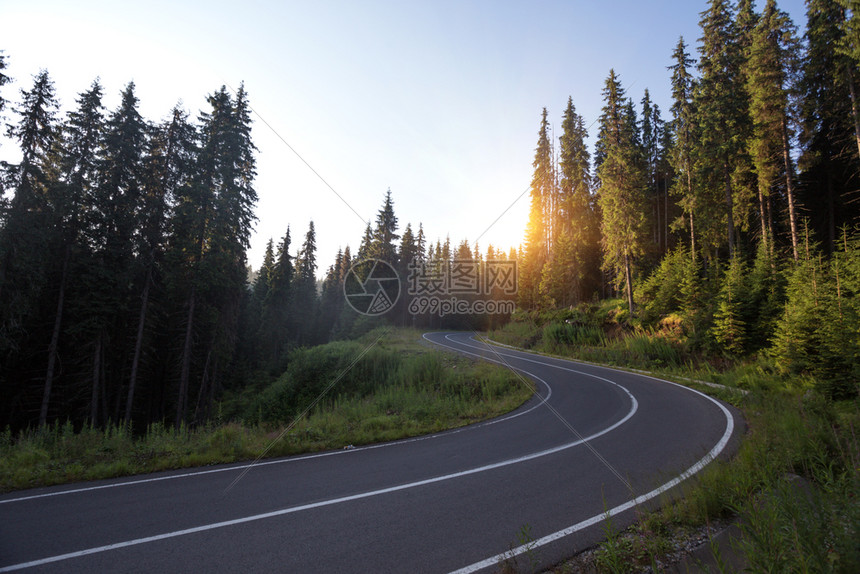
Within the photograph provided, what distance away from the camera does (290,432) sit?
8.63 meters

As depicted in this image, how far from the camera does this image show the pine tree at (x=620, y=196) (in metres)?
26.3

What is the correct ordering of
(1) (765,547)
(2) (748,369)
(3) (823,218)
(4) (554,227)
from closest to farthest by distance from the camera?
1. (1) (765,547)
2. (2) (748,369)
3. (3) (823,218)
4. (4) (554,227)

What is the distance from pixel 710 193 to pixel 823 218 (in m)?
11.3

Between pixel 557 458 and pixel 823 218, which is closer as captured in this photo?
pixel 557 458

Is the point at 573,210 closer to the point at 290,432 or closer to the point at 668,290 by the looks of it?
the point at 668,290

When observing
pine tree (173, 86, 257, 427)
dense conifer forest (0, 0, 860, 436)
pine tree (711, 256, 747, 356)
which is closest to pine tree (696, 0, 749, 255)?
dense conifer forest (0, 0, 860, 436)

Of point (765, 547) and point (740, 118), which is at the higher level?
point (740, 118)

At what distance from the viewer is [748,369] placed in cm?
1466

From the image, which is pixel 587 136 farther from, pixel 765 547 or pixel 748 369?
pixel 765 547

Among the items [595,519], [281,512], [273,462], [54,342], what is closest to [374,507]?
[281,512]

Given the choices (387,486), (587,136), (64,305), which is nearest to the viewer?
(387,486)

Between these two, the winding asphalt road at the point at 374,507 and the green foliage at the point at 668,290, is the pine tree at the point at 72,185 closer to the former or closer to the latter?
the winding asphalt road at the point at 374,507

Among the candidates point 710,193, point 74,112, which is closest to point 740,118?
point 710,193

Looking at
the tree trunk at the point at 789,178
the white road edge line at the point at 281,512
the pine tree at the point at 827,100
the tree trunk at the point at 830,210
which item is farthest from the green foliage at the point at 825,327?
the tree trunk at the point at 830,210
